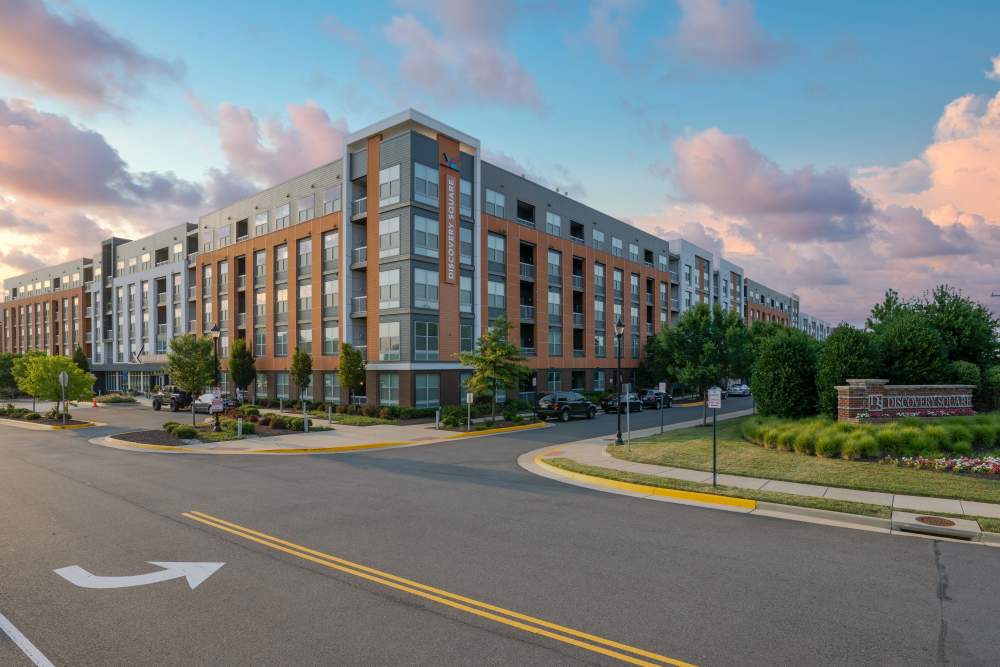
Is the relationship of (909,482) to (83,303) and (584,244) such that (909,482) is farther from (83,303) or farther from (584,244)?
(83,303)

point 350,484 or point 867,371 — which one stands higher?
point 867,371

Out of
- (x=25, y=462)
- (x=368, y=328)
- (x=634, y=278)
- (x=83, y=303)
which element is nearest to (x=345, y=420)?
(x=368, y=328)

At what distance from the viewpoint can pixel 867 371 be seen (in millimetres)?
18125

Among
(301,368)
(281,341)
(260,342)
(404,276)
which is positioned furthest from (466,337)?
(260,342)

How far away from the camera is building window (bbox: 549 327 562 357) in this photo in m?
44.4

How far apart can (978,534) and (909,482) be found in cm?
372

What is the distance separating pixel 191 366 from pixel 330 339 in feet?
29.7

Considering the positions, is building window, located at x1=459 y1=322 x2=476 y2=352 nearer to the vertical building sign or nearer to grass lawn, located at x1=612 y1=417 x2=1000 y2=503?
the vertical building sign

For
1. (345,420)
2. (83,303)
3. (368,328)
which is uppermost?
(83,303)

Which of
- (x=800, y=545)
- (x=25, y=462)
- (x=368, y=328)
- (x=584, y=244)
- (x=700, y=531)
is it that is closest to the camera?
(x=800, y=545)

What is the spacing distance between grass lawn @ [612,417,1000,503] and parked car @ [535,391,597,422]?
1130 centimetres

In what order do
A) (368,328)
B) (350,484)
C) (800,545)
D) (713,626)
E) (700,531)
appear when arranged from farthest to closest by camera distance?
(368,328) → (350,484) → (700,531) → (800,545) → (713,626)

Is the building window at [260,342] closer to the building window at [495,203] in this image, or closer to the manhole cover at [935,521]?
the building window at [495,203]

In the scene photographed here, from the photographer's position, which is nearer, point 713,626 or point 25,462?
point 713,626
